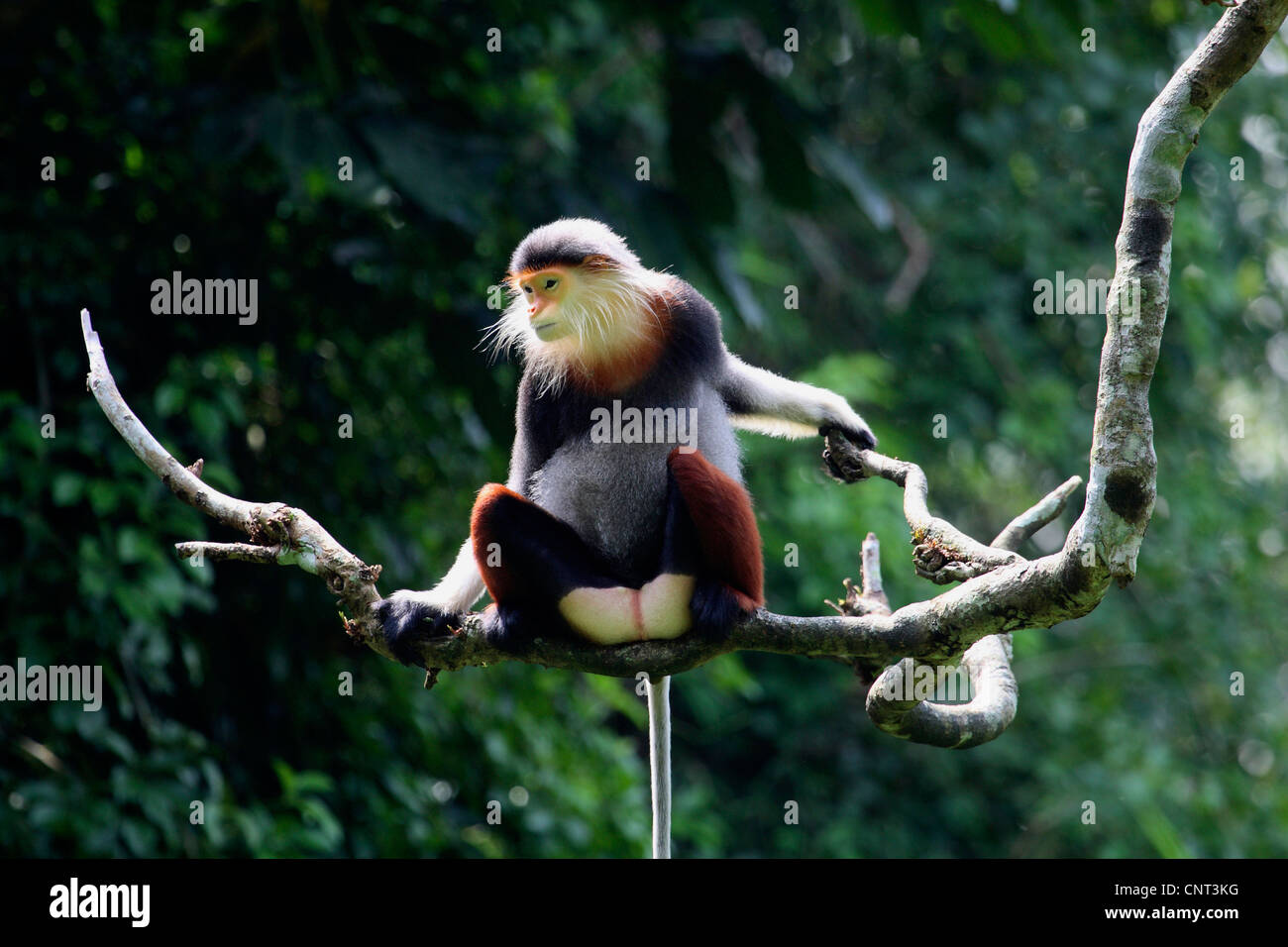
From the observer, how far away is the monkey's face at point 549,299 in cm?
344

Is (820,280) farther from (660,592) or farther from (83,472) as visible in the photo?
(660,592)

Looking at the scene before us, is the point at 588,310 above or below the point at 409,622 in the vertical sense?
above

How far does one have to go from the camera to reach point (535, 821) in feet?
21.4

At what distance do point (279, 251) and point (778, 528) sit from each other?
4460 mm

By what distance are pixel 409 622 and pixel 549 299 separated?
96cm

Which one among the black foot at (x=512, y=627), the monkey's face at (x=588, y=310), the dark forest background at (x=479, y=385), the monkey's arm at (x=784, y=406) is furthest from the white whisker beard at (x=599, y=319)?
the dark forest background at (x=479, y=385)

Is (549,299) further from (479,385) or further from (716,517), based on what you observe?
(479,385)

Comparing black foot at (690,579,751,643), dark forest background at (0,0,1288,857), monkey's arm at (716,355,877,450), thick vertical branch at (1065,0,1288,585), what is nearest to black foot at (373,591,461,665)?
black foot at (690,579,751,643)

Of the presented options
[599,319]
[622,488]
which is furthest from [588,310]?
[622,488]

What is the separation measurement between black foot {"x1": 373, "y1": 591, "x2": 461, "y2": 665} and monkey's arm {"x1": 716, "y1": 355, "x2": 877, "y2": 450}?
3.65ft

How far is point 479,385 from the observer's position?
209 inches

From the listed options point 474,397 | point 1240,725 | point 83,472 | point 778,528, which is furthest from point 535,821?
point 1240,725

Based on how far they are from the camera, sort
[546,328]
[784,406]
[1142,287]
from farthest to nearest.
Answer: [784,406] < [546,328] < [1142,287]

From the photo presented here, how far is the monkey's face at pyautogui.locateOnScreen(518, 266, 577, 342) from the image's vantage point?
3.44m
